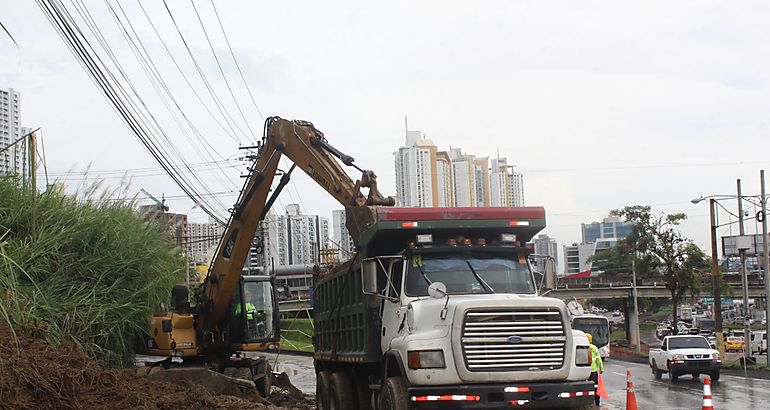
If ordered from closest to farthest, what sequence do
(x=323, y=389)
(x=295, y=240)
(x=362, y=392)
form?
(x=362, y=392), (x=323, y=389), (x=295, y=240)

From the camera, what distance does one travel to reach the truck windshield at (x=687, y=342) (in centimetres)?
3056

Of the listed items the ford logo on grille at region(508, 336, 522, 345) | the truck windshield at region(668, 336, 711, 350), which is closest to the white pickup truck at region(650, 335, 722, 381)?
the truck windshield at region(668, 336, 711, 350)

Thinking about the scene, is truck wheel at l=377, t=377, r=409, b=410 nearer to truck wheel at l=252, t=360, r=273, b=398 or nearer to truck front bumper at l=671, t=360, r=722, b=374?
truck wheel at l=252, t=360, r=273, b=398

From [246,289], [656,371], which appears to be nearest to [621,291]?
[656,371]

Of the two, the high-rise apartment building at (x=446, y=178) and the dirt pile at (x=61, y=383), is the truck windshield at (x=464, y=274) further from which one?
the high-rise apartment building at (x=446, y=178)

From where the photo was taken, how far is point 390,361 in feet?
38.2

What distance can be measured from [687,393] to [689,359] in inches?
225

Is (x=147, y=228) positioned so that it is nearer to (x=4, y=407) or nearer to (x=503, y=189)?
(x=4, y=407)

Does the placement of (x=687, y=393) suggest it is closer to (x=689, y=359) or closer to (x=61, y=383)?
(x=689, y=359)

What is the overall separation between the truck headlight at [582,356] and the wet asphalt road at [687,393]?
30.3 ft

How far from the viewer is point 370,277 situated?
1202 cm

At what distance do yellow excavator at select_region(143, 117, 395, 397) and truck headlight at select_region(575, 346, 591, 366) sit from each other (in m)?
4.51

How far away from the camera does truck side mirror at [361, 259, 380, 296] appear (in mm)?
11938

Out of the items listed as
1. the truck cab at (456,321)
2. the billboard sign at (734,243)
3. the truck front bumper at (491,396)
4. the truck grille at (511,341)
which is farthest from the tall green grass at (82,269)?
the billboard sign at (734,243)
